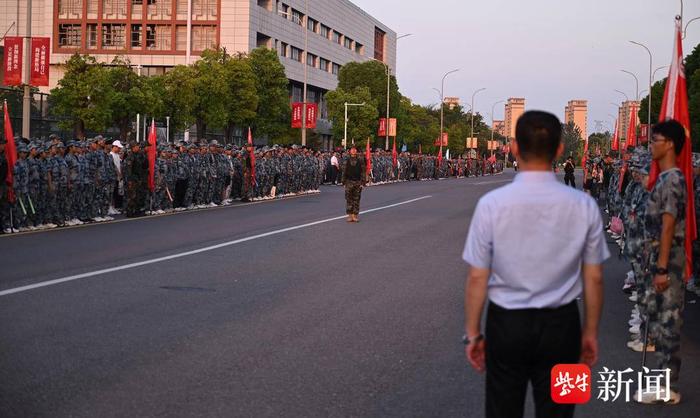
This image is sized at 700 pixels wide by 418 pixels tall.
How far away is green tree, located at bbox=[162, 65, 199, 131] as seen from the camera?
55062 millimetres

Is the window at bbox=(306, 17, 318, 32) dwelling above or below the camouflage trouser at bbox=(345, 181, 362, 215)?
above

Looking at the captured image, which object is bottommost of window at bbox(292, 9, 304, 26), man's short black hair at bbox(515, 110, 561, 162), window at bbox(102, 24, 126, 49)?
man's short black hair at bbox(515, 110, 561, 162)

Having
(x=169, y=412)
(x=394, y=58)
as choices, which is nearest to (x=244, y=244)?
(x=169, y=412)

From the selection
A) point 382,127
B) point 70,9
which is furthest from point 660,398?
point 382,127

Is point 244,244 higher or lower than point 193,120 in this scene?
lower

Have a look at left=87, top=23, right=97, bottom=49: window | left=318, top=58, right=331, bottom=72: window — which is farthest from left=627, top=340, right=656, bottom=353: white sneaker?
left=318, top=58, right=331, bottom=72: window

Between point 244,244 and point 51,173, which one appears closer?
point 244,244

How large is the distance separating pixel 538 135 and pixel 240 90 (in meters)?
56.4

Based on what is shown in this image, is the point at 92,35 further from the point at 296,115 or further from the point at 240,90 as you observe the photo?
the point at 296,115

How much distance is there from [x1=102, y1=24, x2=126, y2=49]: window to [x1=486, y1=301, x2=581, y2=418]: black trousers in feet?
250

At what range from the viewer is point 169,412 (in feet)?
20.0

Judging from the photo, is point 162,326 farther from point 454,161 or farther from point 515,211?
point 454,161

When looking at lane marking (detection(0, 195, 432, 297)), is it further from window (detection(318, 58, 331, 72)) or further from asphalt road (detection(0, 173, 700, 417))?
window (detection(318, 58, 331, 72))

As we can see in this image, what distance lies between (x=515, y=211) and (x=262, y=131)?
6116cm
